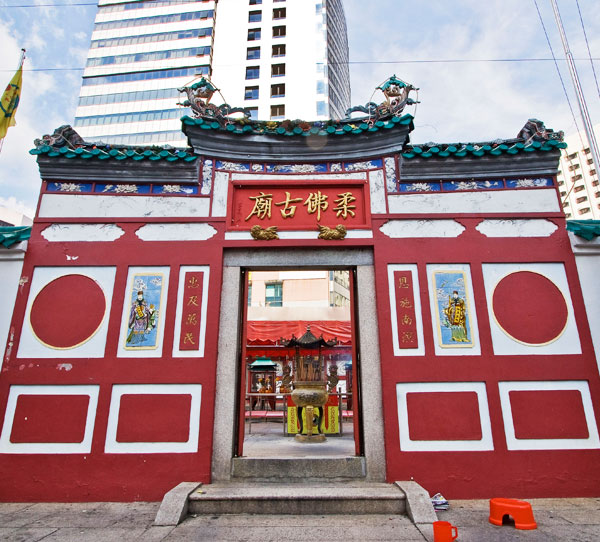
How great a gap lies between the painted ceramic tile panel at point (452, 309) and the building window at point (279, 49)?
37.0 m

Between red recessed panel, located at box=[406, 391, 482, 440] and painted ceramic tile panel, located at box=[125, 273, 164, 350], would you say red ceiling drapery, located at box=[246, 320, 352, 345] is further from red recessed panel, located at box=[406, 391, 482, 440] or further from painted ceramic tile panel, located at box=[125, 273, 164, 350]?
painted ceramic tile panel, located at box=[125, 273, 164, 350]

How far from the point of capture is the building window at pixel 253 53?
1453 inches

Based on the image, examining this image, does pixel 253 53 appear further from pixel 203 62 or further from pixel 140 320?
pixel 140 320

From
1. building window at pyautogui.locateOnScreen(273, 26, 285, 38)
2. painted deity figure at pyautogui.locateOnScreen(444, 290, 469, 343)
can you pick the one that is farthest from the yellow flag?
building window at pyautogui.locateOnScreen(273, 26, 285, 38)

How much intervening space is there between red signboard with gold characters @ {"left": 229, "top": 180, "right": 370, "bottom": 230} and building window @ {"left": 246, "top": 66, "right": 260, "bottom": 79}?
112 ft

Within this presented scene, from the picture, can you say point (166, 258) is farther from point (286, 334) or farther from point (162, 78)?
point (162, 78)

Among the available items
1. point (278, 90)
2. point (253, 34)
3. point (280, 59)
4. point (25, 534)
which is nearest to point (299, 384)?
point (25, 534)

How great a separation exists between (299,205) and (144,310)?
9.15 feet

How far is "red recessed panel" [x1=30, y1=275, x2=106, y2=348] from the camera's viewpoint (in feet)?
17.9

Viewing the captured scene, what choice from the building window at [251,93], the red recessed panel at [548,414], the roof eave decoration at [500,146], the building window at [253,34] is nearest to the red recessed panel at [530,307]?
the red recessed panel at [548,414]

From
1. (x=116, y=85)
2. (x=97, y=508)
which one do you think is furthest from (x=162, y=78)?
(x=97, y=508)

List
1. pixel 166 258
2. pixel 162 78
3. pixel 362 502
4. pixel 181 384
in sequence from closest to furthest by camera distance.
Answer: pixel 362 502, pixel 181 384, pixel 166 258, pixel 162 78

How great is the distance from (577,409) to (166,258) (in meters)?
5.97

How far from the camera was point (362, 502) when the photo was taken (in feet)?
14.6
